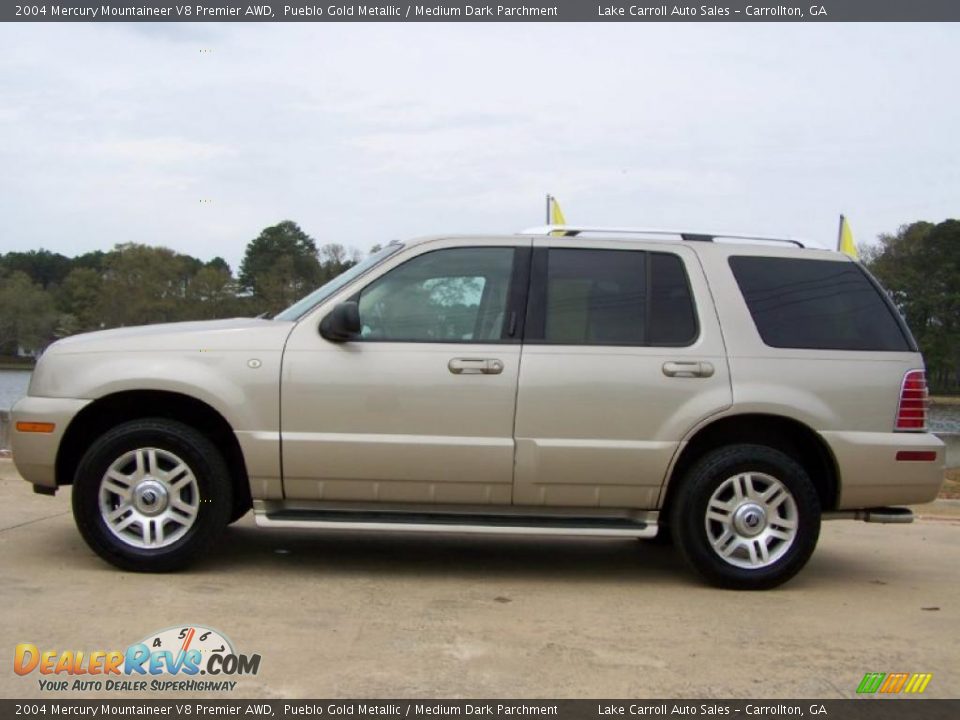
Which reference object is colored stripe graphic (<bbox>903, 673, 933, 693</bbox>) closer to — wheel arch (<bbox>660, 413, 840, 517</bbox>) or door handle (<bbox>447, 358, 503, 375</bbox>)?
wheel arch (<bbox>660, 413, 840, 517</bbox>)

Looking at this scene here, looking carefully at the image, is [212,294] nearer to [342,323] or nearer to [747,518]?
[342,323]

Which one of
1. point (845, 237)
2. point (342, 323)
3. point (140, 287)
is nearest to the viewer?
point (342, 323)

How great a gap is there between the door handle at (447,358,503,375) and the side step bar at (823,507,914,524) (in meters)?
2.04

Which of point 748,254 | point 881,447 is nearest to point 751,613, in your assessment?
point 881,447

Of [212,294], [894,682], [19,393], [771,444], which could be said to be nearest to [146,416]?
[771,444]

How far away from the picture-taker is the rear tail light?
A: 209 inches

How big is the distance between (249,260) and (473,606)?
12.0 m

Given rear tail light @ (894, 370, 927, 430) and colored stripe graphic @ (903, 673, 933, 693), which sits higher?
rear tail light @ (894, 370, 927, 430)

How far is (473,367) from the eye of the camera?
5.13 meters

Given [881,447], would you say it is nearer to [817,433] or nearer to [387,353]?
[817,433]

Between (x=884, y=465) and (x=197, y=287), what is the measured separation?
14619mm

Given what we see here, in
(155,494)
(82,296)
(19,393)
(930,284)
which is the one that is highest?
(930,284)

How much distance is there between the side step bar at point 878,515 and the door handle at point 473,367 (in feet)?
6.69

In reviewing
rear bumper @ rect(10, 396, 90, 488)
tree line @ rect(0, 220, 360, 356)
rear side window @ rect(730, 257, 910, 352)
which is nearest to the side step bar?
rear side window @ rect(730, 257, 910, 352)
